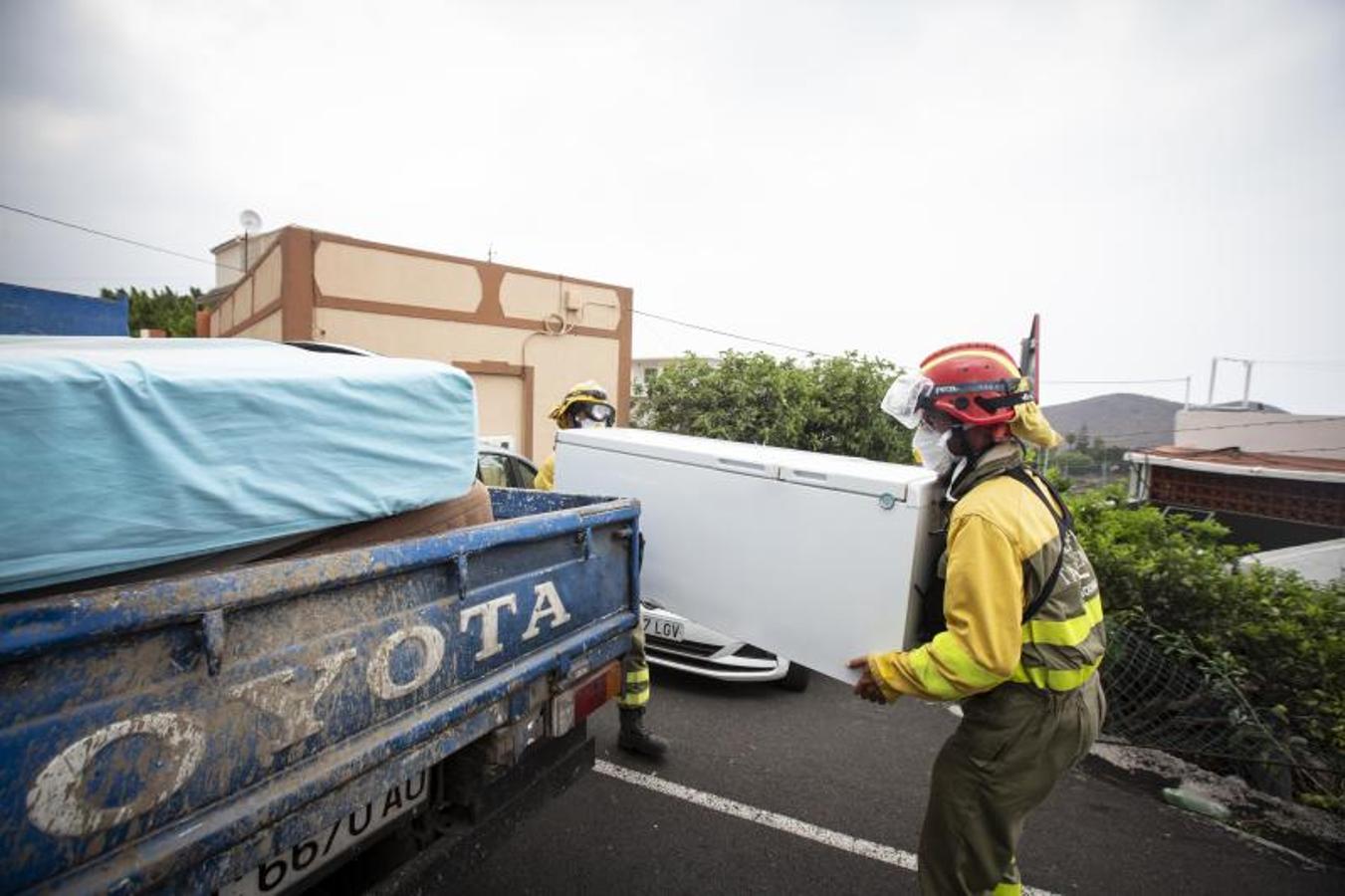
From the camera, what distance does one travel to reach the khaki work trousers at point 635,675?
9.43 feet

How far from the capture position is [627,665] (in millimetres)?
3023

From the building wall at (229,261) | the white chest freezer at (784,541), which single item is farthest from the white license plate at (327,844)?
the building wall at (229,261)

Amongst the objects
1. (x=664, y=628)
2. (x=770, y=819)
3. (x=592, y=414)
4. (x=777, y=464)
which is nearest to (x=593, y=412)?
(x=592, y=414)

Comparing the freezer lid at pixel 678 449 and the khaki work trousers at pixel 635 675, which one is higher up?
the freezer lid at pixel 678 449

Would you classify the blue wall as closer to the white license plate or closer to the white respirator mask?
the white license plate

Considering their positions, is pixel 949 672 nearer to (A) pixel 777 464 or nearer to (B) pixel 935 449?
(B) pixel 935 449

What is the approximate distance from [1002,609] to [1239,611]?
10.6ft

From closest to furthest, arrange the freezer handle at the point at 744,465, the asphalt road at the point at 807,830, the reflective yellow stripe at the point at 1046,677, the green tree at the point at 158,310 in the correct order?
the reflective yellow stripe at the point at 1046,677 < the freezer handle at the point at 744,465 < the asphalt road at the point at 807,830 < the green tree at the point at 158,310

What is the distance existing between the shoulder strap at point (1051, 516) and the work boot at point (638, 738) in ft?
7.18

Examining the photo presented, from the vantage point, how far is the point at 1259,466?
14.6 meters

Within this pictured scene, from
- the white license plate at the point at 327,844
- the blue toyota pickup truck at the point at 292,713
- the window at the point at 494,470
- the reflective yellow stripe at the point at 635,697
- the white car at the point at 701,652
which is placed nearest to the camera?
the blue toyota pickup truck at the point at 292,713

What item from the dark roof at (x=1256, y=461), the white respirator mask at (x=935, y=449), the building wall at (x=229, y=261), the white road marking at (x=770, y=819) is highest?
the building wall at (x=229, y=261)

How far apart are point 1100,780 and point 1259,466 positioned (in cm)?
1540

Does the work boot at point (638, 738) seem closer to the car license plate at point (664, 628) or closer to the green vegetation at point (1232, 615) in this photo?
the car license plate at point (664, 628)
